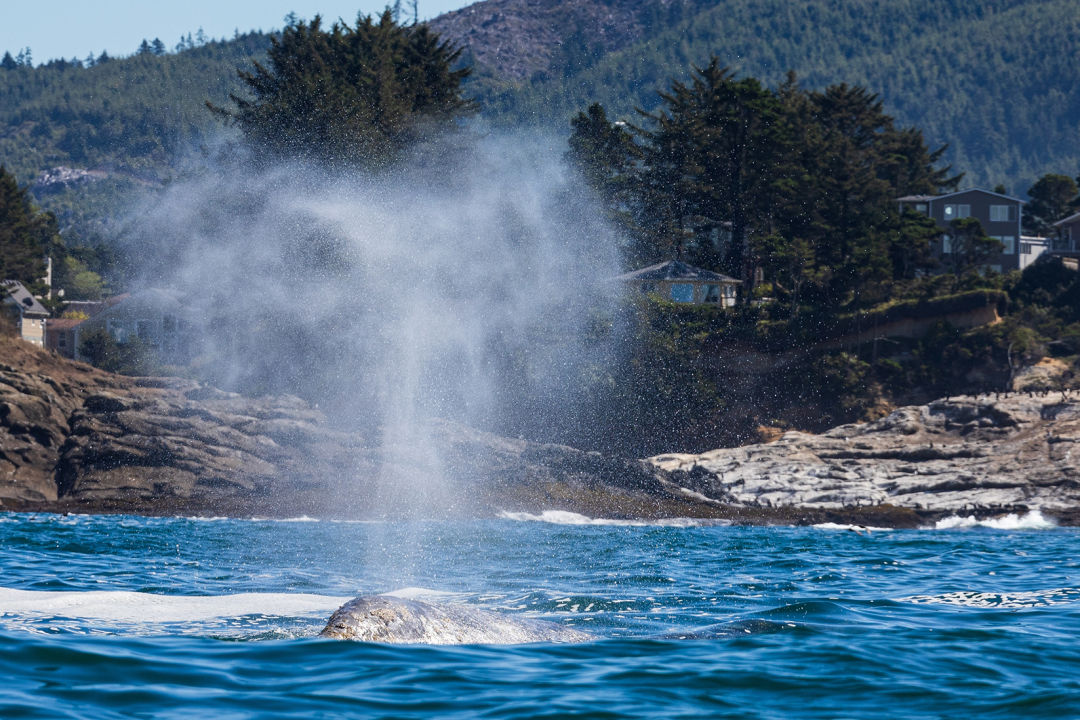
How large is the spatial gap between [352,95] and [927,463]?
119 ft

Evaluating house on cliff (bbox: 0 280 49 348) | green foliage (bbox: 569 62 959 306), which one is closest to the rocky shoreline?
green foliage (bbox: 569 62 959 306)

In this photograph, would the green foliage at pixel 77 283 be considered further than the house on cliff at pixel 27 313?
Yes

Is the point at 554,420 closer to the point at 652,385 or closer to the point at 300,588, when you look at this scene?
the point at 652,385

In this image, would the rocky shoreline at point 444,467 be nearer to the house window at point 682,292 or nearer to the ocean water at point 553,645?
the ocean water at point 553,645

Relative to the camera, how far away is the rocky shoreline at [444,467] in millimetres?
39750

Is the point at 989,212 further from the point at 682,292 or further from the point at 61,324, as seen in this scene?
the point at 61,324

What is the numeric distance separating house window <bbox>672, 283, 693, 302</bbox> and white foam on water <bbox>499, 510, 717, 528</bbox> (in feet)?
90.2

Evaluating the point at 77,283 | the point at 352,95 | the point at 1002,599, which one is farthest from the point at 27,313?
the point at 1002,599

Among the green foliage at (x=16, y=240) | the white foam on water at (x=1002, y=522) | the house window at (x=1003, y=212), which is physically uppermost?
the house window at (x=1003, y=212)

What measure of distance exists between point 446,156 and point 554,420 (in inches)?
659

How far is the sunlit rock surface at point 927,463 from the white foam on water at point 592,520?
4.44m


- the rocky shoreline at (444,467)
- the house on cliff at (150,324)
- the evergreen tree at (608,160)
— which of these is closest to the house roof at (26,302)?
the house on cliff at (150,324)

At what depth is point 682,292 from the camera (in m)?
65.6

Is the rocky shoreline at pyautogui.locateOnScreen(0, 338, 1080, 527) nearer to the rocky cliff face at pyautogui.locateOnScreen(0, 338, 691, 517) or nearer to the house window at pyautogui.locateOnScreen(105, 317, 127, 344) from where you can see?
the rocky cliff face at pyautogui.locateOnScreen(0, 338, 691, 517)
